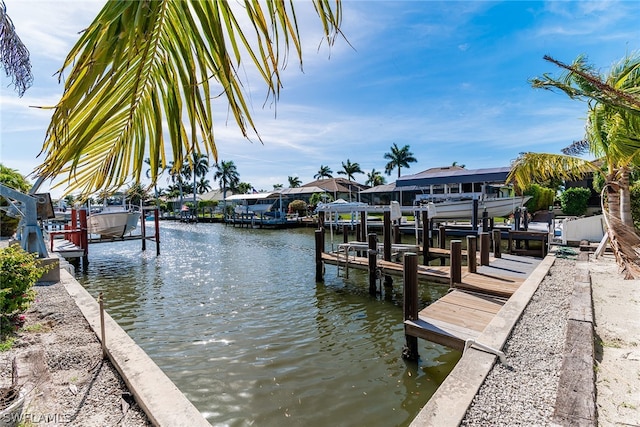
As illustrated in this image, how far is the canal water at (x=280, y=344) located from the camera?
5.16 metres

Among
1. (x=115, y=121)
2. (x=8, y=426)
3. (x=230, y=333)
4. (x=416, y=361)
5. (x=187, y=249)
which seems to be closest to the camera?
(x=115, y=121)

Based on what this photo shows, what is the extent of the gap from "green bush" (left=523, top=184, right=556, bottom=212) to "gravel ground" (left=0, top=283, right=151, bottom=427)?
30.9m

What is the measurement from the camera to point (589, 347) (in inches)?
155

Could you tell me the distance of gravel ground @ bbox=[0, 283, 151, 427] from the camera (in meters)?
3.19

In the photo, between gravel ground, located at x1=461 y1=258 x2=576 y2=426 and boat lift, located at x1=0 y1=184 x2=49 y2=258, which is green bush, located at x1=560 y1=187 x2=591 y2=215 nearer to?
gravel ground, located at x1=461 y1=258 x2=576 y2=426

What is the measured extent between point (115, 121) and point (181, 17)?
19.4 inches

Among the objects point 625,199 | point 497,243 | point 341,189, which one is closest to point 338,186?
point 341,189

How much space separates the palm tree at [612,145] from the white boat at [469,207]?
629 cm

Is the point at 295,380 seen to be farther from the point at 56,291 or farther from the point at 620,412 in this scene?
the point at 56,291

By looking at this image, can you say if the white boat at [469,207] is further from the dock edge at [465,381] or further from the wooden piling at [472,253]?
the dock edge at [465,381]

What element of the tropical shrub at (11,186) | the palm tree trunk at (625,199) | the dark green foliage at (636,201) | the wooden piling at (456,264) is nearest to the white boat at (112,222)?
the tropical shrub at (11,186)

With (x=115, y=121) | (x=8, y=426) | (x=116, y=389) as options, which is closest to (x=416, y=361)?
(x=116, y=389)

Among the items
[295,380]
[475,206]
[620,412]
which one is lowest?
[295,380]

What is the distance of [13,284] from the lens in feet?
16.8
